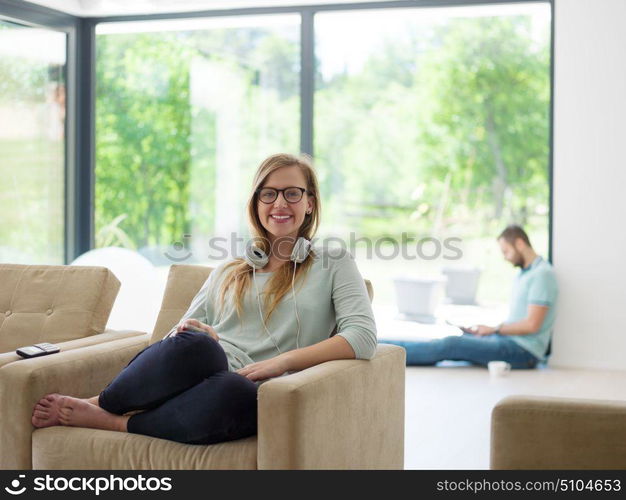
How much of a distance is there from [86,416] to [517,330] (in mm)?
3199

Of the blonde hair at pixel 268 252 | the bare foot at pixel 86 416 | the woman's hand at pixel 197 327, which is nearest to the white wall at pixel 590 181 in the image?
the blonde hair at pixel 268 252

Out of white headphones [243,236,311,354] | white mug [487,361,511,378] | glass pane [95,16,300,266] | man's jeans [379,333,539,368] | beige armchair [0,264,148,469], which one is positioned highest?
glass pane [95,16,300,266]

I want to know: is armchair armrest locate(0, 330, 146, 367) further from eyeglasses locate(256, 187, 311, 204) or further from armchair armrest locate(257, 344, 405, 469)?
armchair armrest locate(257, 344, 405, 469)

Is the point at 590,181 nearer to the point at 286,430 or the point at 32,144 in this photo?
the point at 32,144

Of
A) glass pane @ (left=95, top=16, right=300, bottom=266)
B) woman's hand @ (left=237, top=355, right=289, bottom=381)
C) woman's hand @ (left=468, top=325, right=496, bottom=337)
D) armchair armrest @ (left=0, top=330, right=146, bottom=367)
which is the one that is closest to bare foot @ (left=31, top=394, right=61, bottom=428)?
armchair armrest @ (left=0, top=330, right=146, bottom=367)

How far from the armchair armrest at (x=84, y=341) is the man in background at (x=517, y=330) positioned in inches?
99.0

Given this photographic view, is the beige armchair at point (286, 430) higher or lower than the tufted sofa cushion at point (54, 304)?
lower

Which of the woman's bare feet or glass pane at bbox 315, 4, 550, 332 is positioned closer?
the woman's bare feet

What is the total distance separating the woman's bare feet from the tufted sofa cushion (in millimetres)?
643

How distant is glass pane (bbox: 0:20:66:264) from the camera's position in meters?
5.16

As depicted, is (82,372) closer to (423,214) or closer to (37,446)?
(37,446)

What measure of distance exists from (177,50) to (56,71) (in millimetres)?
797

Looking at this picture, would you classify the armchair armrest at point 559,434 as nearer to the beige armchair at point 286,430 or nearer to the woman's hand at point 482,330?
the beige armchair at point 286,430

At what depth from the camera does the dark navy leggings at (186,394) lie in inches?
81.6
